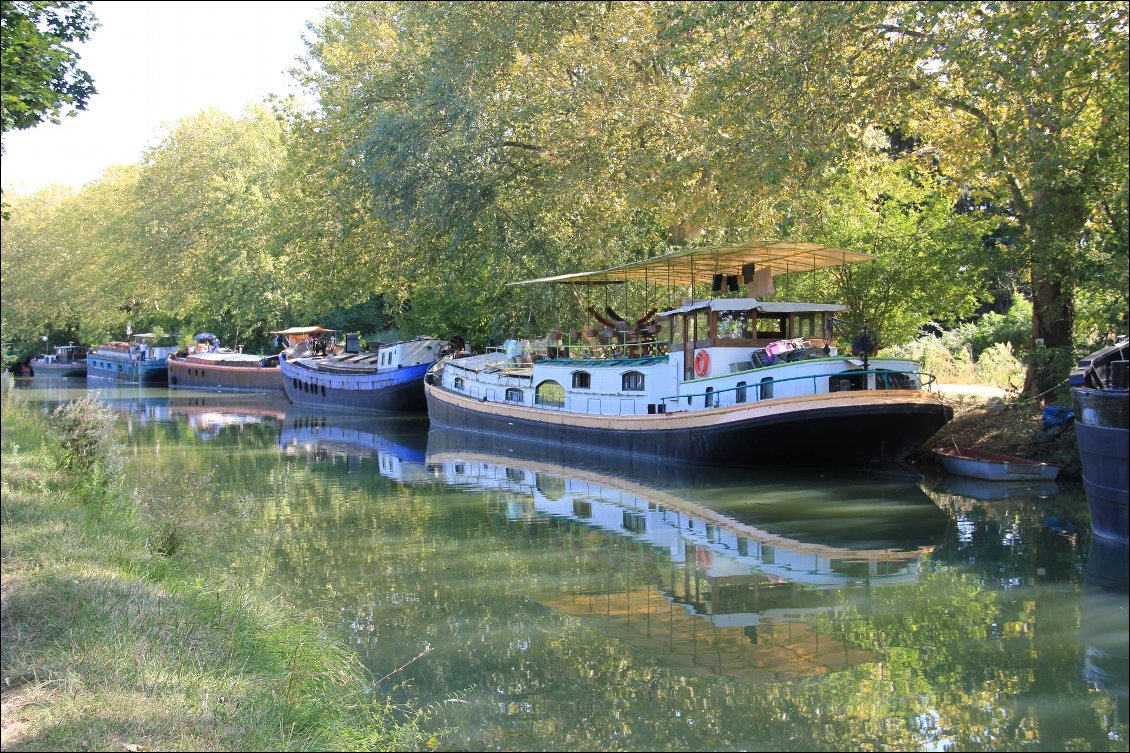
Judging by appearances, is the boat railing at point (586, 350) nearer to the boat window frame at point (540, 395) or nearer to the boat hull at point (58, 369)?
the boat window frame at point (540, 395)

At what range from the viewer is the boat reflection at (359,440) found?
23828 mm

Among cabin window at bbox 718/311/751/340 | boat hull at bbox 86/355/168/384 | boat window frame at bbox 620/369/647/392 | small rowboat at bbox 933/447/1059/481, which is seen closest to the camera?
small rowboat at bbox 933/447/1059/481

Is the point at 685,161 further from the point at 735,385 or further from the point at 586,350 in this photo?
the point at 586,350

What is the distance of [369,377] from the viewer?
39594 mm

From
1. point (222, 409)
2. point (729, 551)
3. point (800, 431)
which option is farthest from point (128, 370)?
point (729, 551)

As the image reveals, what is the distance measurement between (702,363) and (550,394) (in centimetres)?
641

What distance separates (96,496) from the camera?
10781 millimetres

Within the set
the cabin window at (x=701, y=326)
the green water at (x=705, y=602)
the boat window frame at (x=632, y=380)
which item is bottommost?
the green water at (x=705, y=602)

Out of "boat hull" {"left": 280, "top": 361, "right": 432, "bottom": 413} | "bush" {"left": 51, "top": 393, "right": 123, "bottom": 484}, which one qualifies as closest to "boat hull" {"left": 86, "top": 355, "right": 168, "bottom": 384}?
"boat hull" {"left": 280, "top": 361, "right": 432, "bottom": 413}

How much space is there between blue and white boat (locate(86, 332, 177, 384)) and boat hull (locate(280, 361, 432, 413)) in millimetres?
20587

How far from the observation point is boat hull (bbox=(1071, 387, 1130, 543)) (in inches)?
459

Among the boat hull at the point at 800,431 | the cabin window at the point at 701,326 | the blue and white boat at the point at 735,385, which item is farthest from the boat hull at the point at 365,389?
the cabin window at the point at 701,326

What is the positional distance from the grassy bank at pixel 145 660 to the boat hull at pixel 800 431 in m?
11.7

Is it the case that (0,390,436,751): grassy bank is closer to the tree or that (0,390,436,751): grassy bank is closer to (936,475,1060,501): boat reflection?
the tree
